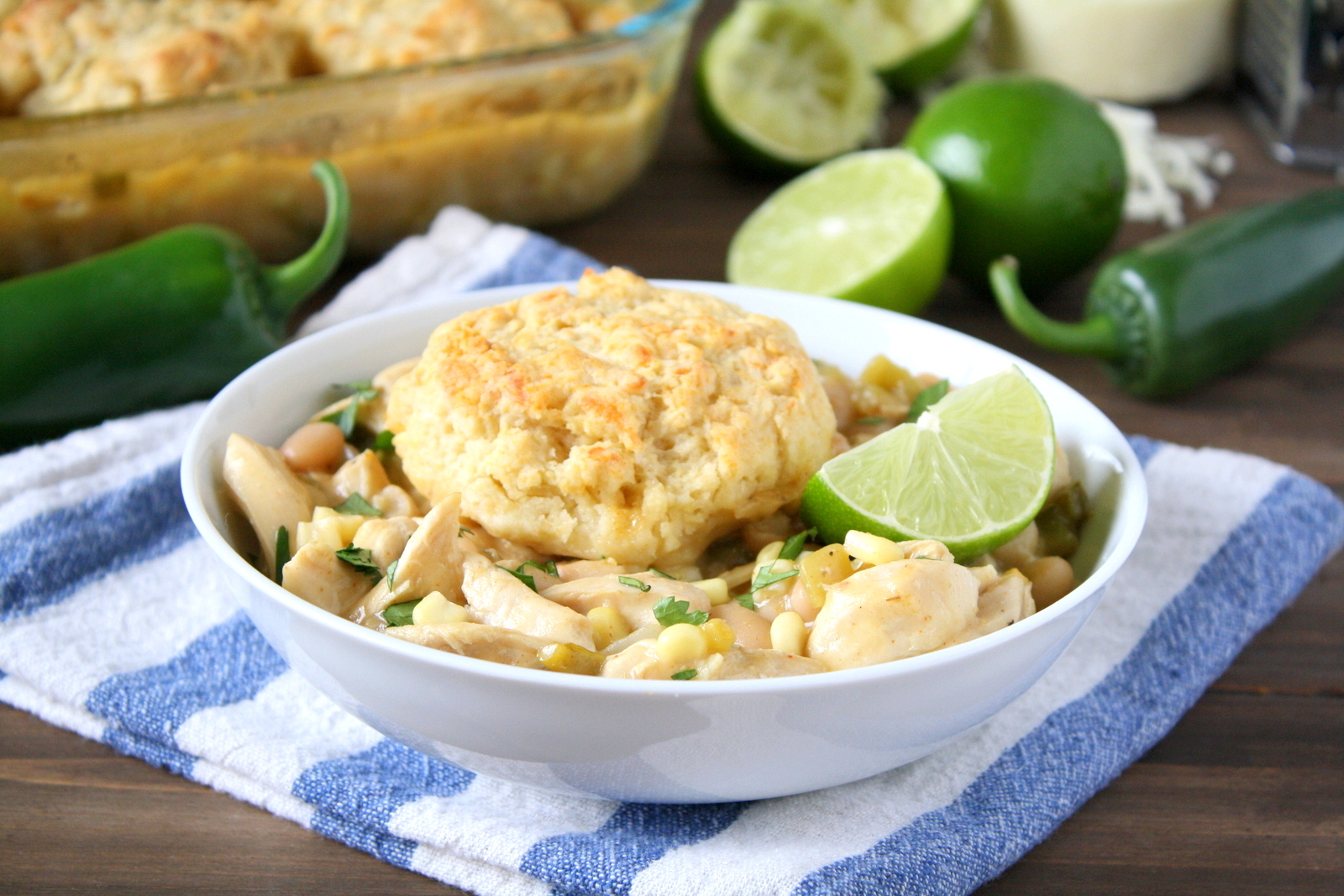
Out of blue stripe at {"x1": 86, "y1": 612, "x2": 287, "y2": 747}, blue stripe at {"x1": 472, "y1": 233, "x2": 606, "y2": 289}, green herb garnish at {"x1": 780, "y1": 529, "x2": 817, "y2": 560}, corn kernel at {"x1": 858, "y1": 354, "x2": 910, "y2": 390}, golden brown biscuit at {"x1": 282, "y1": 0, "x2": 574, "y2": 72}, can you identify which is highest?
golden brown biscuit at {"x1": 282, "y1": 0, "x2": 574, "y2": 72}

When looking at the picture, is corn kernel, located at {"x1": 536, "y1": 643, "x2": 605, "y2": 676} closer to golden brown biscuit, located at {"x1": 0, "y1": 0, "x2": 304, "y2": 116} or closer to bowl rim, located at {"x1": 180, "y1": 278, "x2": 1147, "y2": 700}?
bowl rim, located at {"x1": 180, "y1": 278, "x2": 1147, "y2": 700}

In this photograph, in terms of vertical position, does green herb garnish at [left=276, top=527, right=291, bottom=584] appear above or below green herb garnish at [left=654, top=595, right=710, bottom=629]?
below

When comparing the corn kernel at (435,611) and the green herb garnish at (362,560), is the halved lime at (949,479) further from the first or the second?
the green herb garnish at (362,560)

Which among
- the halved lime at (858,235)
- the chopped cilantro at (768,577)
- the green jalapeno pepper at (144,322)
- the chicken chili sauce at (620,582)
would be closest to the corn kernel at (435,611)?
the chicken chili sauce at (620,582)

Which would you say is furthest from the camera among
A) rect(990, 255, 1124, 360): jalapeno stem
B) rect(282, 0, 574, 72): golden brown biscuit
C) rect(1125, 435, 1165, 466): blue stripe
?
rect(282, 0, 574, 72): golden brown biscuit

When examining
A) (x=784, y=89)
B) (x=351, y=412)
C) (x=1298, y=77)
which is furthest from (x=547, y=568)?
(x=1298, y=77)

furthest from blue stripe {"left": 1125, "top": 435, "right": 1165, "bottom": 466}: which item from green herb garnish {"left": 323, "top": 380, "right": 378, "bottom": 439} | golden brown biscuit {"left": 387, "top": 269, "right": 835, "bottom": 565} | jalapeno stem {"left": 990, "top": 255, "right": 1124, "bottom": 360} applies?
green herb garnish {"left": 323, "top": 380, "right": 378, "bottom": 439}

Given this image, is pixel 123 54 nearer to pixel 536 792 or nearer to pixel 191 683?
pixel 191 683
